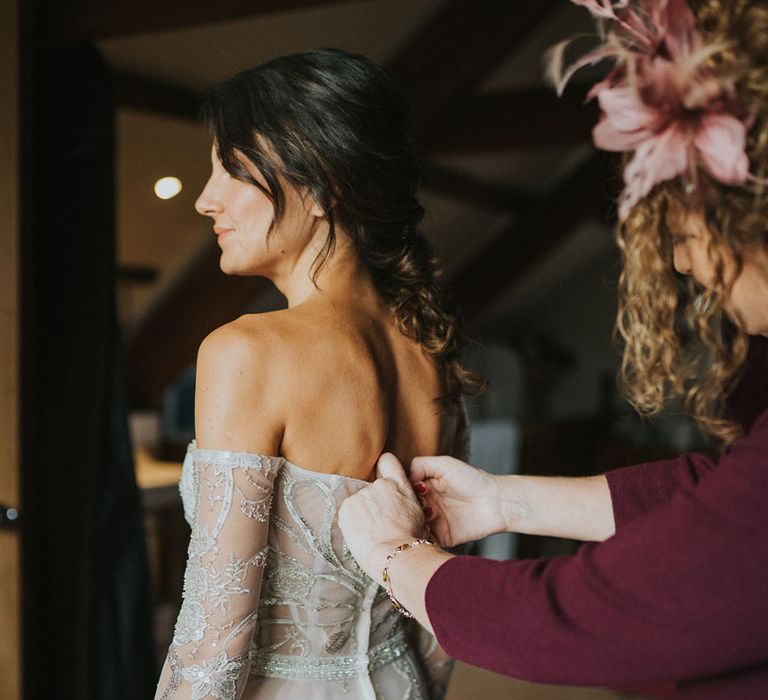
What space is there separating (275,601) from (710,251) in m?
0.76

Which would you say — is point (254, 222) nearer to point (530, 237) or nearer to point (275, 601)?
point (275, 601)

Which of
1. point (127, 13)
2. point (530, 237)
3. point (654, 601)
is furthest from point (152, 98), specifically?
point (530, 237)

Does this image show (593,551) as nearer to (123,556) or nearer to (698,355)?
(698,355)

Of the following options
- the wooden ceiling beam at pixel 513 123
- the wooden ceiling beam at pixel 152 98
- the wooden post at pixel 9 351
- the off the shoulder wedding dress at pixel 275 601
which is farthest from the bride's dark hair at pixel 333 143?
the wooden ceiling beam at pixel 513 123

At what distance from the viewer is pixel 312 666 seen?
1313 mm

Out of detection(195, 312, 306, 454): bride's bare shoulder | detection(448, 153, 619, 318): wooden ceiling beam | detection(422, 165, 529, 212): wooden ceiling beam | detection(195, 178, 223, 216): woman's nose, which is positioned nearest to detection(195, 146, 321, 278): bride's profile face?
detection(195, 178, 223, 216): woman's nose

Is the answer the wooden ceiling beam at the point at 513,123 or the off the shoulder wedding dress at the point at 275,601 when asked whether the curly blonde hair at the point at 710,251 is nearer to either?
the off the shoulder wedding dress at the point at 275,601

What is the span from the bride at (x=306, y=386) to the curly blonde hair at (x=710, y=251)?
35 centimetres

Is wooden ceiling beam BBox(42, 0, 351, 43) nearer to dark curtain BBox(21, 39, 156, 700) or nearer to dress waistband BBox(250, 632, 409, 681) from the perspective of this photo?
dark curtain BBox(21, 39, 156, 700)

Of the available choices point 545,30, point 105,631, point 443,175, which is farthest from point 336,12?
point 105,631

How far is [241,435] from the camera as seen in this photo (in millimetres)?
1138

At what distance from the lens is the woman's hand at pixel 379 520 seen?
1133 mm

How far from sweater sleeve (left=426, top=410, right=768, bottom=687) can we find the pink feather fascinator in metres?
0.28

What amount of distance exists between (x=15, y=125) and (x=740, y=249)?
2.05 m
